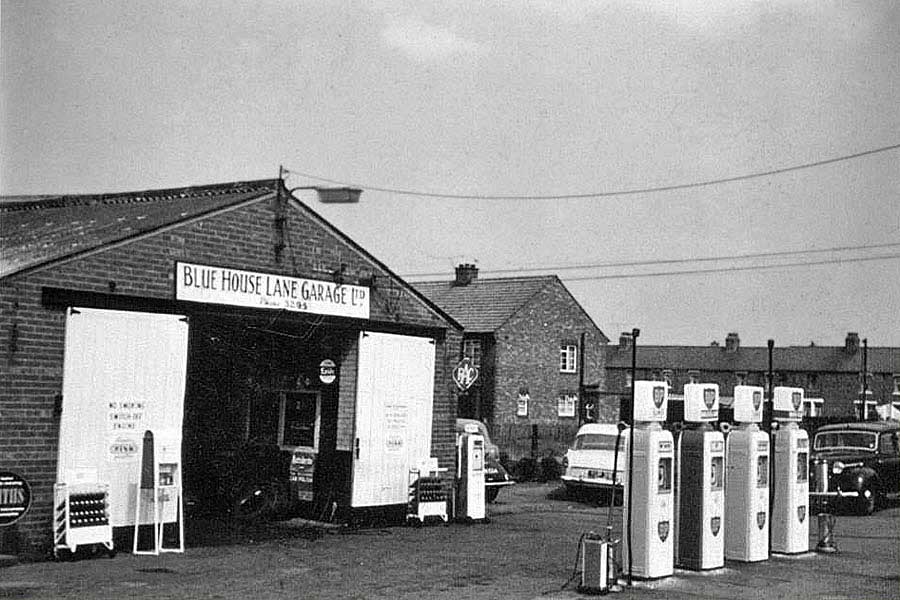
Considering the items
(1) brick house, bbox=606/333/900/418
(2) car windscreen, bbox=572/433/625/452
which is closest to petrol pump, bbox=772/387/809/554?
(2) car windscreen, bbox=572/433/625/452

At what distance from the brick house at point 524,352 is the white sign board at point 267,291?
73.0ft

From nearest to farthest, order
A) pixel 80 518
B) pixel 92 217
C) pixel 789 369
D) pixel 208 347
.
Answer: pixel 80 518 < pixel 92 217 < pixel 208 347 < pixel 789 369

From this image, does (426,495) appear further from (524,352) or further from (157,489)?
(524,352)

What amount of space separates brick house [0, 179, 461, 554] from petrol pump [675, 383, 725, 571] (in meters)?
5.49

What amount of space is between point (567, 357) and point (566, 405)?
6.75 feet

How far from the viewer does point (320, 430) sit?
17.6 meters

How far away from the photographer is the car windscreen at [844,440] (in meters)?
24.5

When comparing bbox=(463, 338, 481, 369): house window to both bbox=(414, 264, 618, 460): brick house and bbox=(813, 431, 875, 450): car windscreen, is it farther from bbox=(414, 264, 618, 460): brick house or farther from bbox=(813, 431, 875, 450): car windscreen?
bbox=(813, 431, 875, 450): car windscreen

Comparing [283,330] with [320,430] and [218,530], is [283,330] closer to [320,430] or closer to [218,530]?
[320,430]

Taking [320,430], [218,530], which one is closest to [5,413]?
[218,530]

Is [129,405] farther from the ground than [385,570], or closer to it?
farther from the ground

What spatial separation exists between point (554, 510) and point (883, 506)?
776 centimetres

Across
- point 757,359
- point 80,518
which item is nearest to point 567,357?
point 757,359

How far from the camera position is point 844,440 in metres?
24.8
